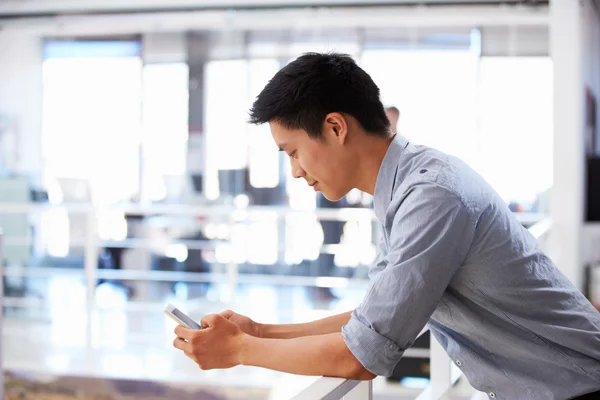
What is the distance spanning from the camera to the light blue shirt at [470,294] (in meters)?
0.71

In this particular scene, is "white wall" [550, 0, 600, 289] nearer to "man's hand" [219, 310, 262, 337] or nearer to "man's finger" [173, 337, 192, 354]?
"man's hand" [219, 310, 262, 337]

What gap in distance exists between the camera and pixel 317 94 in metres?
0.83

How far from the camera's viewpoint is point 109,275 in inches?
186

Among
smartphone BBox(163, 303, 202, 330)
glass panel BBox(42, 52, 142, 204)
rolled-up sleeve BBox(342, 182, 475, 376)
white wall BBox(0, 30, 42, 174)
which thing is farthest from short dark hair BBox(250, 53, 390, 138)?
white wall BBox(0, 30, 42, 174)

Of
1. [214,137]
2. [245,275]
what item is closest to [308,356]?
[245,275]

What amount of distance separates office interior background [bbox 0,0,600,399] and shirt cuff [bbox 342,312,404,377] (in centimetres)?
409

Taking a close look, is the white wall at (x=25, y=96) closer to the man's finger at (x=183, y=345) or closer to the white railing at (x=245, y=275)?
the white railing at (x=245, y=275)

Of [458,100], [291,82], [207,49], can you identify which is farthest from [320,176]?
[207,49]

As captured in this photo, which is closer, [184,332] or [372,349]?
[372,349]

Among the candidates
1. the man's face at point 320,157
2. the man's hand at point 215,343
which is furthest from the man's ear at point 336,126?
the man's hand at point 215,343

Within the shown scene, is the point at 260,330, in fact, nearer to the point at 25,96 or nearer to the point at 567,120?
the point at 567,120

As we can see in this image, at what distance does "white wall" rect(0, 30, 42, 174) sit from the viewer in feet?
19.6

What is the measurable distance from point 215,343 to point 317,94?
0.31m

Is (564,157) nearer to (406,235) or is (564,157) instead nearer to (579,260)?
(579,260)
